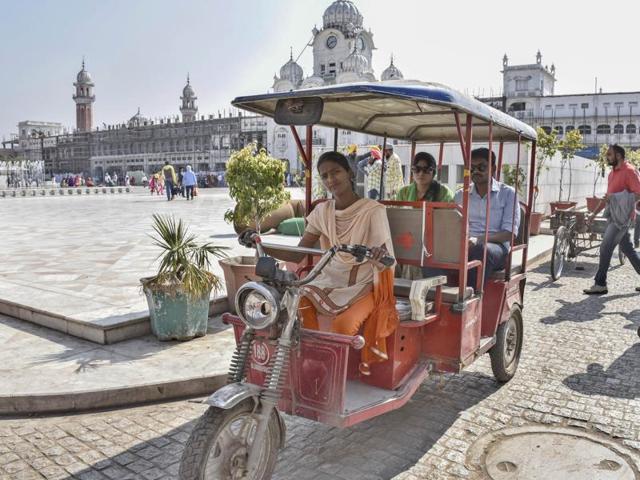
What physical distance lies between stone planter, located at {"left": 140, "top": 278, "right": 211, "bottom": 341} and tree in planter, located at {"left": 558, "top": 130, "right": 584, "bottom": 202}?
589 inches

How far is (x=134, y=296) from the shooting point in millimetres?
6590

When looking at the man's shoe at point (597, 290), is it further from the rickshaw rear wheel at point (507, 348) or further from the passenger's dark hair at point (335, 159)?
the passenger's dark hair at point (335, 159)

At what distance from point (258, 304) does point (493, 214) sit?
8.79ft

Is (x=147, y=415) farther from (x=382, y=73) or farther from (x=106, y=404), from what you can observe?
(x=382, y=73)

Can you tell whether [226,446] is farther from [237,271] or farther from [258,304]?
[237,271]

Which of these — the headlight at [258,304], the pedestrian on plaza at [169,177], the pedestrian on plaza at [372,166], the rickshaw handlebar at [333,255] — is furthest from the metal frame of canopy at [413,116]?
the pedestrian on plaza at [169,177]

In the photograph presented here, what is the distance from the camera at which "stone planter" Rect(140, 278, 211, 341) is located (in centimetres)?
526

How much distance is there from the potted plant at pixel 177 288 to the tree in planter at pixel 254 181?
1.86 meters

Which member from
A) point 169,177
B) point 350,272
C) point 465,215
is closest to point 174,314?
point 350,272

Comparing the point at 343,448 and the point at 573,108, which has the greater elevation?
the point at 573,108

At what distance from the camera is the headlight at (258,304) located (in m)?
2.82

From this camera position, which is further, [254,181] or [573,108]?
[573,108]

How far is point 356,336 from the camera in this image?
2.95 meters

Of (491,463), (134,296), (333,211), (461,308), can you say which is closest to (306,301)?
(333,211)
